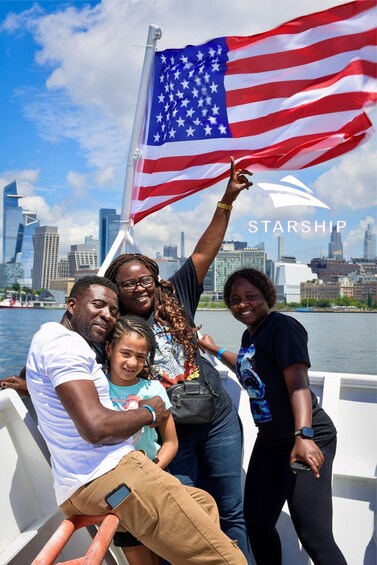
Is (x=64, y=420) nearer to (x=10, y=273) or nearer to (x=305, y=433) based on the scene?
(x=305, y=433)

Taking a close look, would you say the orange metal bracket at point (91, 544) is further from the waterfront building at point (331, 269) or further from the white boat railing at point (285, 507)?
the waterfront building at point (331, 269)

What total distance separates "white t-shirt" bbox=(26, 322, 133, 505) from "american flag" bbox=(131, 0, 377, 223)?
6.71ft

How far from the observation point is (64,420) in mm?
1774

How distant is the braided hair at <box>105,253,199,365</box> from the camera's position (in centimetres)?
244

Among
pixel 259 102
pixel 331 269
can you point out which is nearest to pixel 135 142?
pixel 259 102

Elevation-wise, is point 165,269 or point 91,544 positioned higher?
point 165,269

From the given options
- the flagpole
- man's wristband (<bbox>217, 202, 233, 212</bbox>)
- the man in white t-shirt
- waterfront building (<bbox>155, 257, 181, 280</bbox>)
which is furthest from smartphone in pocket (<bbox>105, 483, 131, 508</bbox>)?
the flagpole

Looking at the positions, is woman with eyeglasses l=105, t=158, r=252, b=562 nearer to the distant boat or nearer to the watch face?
the watch face

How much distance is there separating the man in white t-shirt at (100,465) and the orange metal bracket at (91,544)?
1.3 inches

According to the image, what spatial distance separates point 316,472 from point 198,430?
0.54 metres

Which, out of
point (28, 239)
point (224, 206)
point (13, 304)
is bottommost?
point (13, 304)

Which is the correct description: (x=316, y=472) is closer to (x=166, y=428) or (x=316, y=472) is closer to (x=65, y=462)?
(x=166, y=428)

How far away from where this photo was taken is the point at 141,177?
3.78 meters

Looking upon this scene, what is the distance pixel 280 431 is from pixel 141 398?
59 cm
